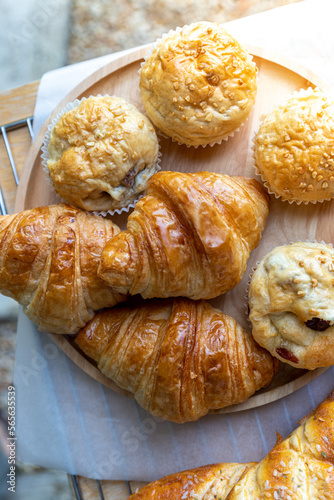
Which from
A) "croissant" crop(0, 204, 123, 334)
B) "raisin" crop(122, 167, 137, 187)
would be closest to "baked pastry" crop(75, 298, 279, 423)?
"croissant" crop(0, 204, 123, 334)

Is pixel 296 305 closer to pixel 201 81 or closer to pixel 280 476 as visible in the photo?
pixel 280 476

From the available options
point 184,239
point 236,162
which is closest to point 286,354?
point 184,239

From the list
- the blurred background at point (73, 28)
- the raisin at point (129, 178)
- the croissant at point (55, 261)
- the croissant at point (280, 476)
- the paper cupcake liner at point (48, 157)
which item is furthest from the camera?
the blurred background at point (73, 28)

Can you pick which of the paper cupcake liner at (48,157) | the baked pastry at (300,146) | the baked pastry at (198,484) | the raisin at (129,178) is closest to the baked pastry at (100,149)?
the raisin at (129,178)

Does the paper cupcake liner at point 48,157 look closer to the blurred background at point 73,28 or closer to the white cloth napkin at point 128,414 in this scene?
the white cloth napkin at point 128,414

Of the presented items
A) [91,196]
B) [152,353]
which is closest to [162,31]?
[91,196]

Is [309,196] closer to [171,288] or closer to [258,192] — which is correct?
[258,192]
